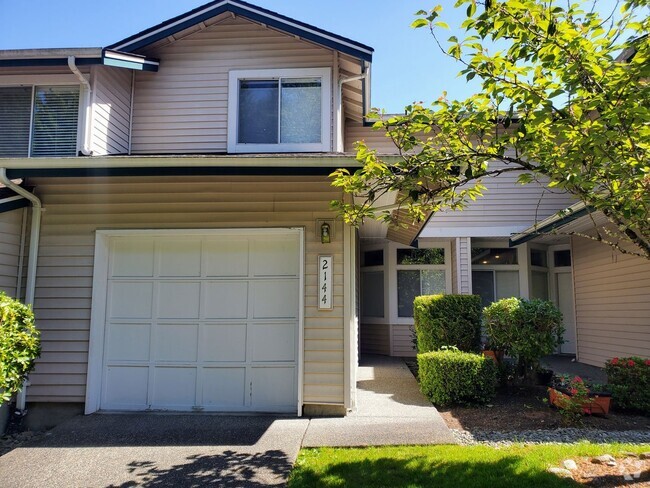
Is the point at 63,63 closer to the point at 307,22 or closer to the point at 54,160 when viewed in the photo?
the point at 54,160

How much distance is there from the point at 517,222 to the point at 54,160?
1006cm

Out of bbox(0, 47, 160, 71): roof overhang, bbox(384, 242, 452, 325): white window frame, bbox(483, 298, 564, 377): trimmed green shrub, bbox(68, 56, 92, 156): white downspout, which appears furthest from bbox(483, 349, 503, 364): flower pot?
bbox(0, 47, 160, 71): roof overhang

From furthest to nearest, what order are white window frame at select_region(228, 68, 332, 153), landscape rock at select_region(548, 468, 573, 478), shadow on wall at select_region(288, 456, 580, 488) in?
1. white window frame at select_region(228, 68, 332, 153)
2. landscape rock at select_region(548, 468, 573, 478)
3. shadow on wall at select_region(288, 456, 580, 488)

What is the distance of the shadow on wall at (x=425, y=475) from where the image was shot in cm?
378

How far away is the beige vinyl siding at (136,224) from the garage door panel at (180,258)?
11.9 inches

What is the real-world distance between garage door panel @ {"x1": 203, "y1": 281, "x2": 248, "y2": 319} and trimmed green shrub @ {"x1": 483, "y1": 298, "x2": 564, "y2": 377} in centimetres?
403

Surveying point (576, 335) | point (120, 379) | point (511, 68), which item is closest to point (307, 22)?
point (511, 68)

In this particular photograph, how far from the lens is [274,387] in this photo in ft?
19.8

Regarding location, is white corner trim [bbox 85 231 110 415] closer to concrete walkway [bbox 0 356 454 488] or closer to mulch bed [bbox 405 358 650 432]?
concrete walkway [bbox 0 356 454 488]

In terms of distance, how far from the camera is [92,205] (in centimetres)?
627

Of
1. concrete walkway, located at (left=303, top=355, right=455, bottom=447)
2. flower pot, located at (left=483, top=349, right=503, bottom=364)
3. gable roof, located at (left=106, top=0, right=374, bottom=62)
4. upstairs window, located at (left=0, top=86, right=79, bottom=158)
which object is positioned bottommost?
concrete walkway, located at (left=303, top=355, right=455, bottom=447)

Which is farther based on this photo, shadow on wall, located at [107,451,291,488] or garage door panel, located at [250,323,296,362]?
garage door panel, located at [250,323,296,362]

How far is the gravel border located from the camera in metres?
4.91

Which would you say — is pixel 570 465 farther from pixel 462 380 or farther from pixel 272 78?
pixel 272 78
